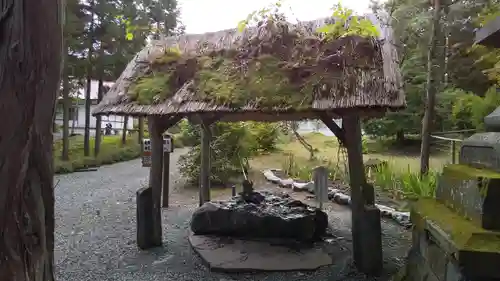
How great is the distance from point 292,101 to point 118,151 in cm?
A: 1427

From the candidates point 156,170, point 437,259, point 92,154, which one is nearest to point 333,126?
point 437,259

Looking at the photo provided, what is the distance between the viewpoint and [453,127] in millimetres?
12172

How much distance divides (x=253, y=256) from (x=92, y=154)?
13.0m

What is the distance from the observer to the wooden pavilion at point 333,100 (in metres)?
4.04

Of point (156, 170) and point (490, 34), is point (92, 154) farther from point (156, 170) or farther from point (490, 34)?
point (490, 34)

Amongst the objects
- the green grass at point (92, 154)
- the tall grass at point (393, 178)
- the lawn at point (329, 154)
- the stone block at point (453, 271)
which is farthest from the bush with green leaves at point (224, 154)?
the stone block at point (453, 271)

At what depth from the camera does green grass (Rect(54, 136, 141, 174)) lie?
45.0 ft

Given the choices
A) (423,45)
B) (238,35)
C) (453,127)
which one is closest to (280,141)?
(453,127)

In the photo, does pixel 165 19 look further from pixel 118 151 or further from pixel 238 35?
pixel 238 35

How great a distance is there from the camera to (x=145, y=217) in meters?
5.25

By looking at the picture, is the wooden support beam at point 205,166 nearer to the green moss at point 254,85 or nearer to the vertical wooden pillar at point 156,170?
the vertical wooden pillar at point 156,170

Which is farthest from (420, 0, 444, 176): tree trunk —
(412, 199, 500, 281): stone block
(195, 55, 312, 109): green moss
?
(412, 199, 500, 281): stone block

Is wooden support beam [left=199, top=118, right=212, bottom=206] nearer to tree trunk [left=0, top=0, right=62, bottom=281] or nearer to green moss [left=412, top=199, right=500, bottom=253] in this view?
green moss [left=412, top=199, right=500, bottom=253]

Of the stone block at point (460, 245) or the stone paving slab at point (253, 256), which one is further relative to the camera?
the stone paving slab at point (253, 256)
